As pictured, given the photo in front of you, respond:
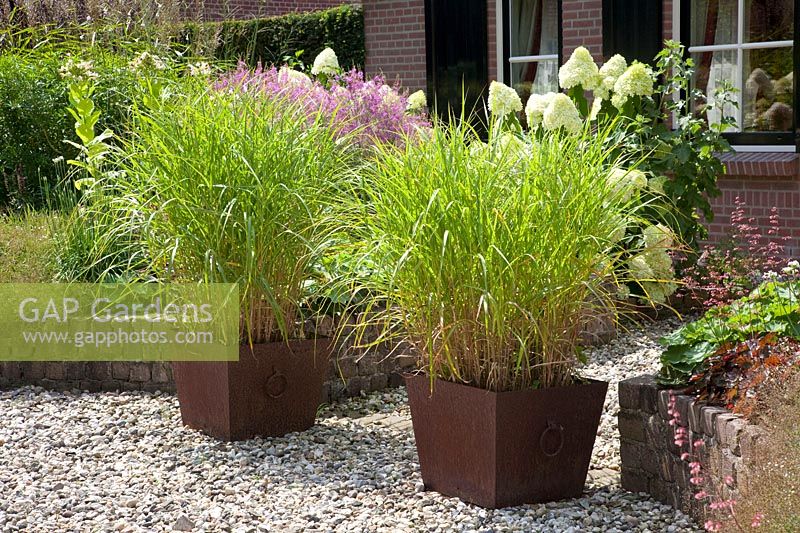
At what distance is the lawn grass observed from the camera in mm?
5656

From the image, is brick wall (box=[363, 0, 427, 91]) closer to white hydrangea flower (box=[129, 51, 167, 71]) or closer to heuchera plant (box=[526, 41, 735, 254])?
heuchera plant (box=[526, 41, 735, 254])

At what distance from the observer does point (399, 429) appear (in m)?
4.48

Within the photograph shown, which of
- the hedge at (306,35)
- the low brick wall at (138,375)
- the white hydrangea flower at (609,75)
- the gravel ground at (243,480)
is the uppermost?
the hedge at (306,35)

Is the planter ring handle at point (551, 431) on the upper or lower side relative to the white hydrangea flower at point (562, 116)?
lower

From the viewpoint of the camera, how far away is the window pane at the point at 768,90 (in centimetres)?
751

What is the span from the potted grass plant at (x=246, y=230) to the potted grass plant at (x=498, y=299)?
63 centimetres

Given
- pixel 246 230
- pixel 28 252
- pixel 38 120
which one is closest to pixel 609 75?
pixel 246 230

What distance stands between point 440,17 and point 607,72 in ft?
11.4

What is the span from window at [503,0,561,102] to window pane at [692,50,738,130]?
127 cm

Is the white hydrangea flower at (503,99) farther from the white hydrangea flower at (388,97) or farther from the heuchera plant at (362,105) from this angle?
the white hydrangea flower at (388,97)

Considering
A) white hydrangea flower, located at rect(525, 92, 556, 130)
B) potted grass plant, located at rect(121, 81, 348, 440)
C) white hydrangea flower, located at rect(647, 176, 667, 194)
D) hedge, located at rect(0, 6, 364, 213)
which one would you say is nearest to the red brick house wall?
hedge, located at rect(0, 6, 364, 213)

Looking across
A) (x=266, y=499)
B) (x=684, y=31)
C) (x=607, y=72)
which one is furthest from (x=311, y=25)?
(x=266, y=499)

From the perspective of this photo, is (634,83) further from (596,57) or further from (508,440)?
(508,440)

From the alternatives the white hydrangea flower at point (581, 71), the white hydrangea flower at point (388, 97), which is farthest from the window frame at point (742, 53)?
the white hydrangea flower at point (388, 97)
